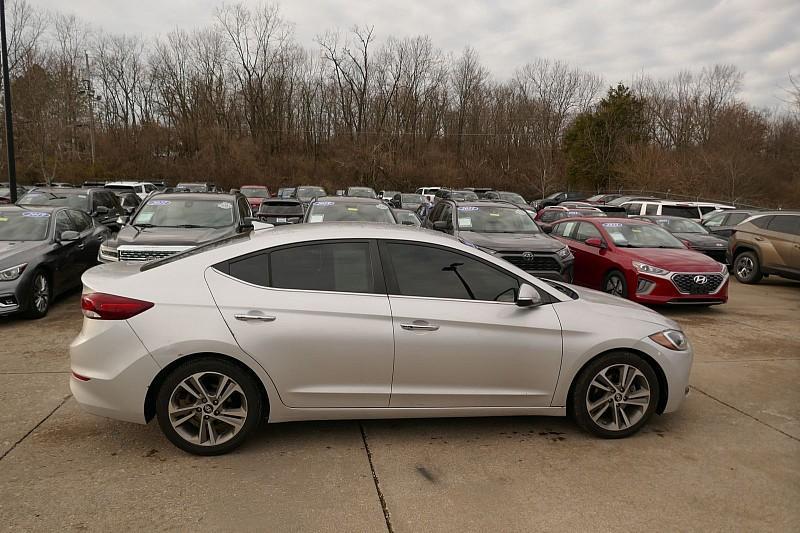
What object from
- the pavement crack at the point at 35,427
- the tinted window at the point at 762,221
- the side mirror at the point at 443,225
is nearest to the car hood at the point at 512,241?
the side mirror at the point at 443,225

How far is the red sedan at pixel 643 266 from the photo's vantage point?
8578 millimetres

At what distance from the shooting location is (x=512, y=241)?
30.6 feet

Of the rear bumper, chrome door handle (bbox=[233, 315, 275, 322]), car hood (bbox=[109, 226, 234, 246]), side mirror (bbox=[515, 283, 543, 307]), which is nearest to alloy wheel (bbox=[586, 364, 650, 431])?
side mirror (bbox=[515, 283, 543, 307])

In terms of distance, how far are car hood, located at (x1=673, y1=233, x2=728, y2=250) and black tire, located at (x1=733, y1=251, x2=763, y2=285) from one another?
47 cm

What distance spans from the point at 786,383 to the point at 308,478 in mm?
4995

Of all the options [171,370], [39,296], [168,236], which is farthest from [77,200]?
[171,370]

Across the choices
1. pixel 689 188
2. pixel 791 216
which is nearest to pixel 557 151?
pixel 689 188

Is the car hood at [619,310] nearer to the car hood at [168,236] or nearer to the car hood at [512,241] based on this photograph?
the car hood at [512,241]

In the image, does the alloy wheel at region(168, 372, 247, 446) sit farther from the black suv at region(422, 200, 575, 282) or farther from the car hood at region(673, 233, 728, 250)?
the car hood at region(673, 233, 728, 250)

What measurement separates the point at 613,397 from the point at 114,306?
11.7ft

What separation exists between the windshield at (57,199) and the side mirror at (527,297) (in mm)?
12072

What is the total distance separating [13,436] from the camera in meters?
3.95

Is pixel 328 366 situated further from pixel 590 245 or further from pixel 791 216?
pixel 791 216

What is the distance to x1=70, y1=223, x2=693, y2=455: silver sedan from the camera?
3.58m
